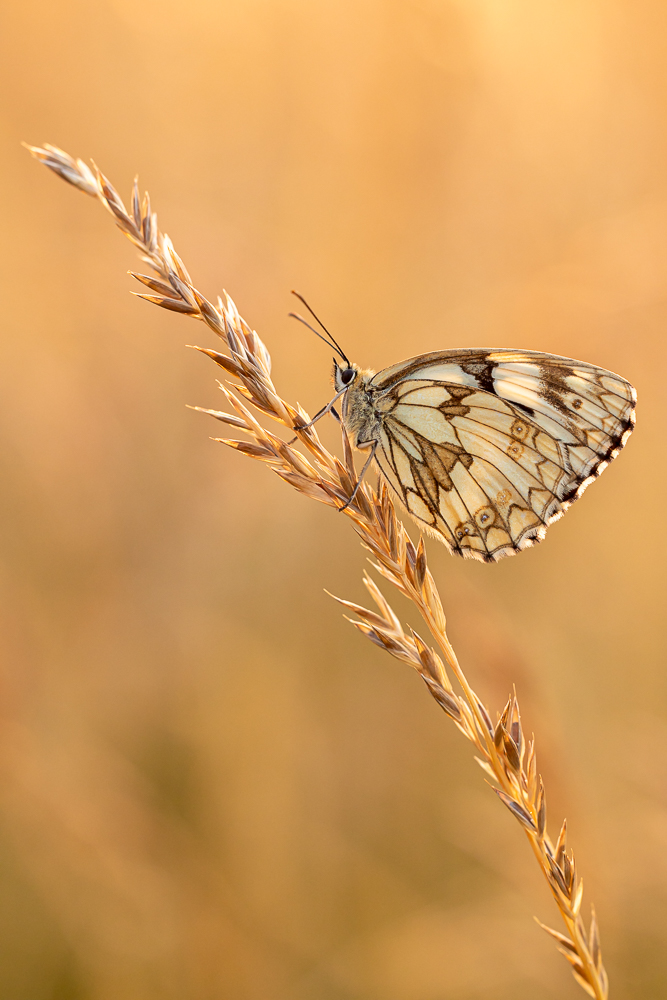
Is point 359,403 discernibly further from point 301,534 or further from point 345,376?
point 301,534

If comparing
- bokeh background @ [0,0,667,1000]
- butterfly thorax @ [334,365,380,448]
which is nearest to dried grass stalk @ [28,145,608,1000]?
butterfly thorax @ [334,365,380,448]

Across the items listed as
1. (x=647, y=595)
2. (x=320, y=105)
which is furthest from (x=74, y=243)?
(x=647, y=595)

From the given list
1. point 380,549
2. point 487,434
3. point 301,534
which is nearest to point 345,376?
point 487,434

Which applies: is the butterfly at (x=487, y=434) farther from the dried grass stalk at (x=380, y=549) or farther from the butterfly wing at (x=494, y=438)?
the dried grass stalk at (x=380, y=549)

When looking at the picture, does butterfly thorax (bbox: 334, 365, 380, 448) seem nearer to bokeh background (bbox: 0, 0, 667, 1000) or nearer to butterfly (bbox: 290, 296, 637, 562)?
butterfly (bbox: 290, 296, 637, 562)

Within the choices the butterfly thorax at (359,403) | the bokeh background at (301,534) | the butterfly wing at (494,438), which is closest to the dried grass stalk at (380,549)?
the butterfly wing at (494,438)

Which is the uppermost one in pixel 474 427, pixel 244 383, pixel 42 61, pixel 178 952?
pixel 42 61

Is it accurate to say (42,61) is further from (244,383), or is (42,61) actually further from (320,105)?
(244,383)
